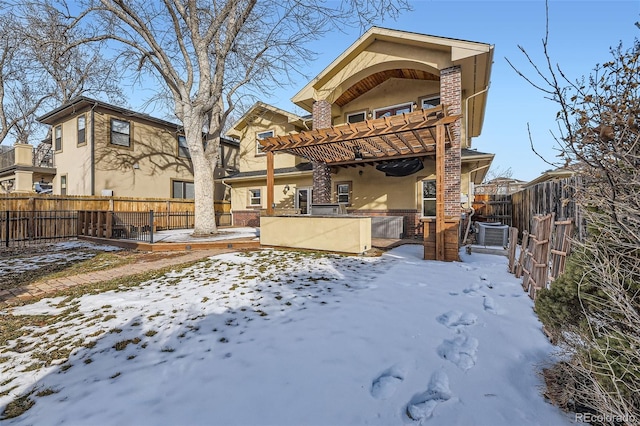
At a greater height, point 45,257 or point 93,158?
point 93,158

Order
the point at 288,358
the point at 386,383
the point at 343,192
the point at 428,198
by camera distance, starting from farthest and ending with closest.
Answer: the point at 343,192, the point at 428,198, the point at 288,358, the point at 386,383

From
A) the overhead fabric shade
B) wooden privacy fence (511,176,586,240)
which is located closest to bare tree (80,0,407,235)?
the overhead fabric shade

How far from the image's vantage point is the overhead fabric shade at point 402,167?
393 inches

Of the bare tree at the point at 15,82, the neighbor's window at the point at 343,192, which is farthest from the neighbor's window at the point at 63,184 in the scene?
the neighbor's window at the point at 343,192

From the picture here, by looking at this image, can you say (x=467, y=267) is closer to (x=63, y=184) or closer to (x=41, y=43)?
(x=41, y=43)

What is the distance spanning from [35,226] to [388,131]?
43.4 feet

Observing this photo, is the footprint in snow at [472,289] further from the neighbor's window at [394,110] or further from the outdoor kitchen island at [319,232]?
the neighbor's window at [394,110]

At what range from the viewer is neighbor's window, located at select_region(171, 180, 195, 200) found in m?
17.4

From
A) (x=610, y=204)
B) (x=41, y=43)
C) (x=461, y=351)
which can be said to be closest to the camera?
(x=610, y=204)

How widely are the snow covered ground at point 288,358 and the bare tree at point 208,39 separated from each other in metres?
7.91

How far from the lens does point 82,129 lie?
14.3 m

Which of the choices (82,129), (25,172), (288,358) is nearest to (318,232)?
(288,358)

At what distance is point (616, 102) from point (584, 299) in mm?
1254

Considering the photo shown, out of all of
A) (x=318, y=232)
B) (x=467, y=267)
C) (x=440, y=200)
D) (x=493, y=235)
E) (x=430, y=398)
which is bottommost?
(x=430, y=398)
